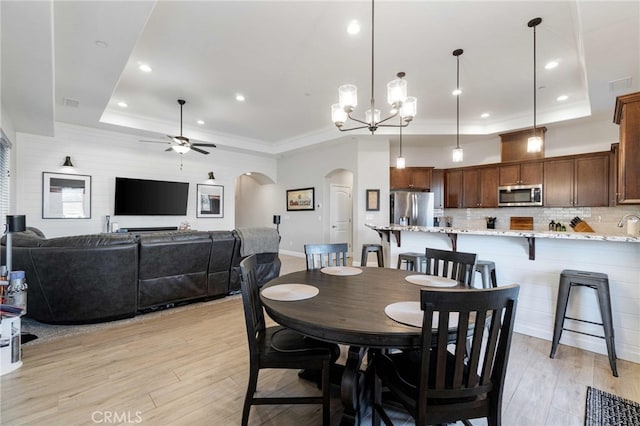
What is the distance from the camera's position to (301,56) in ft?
11.7

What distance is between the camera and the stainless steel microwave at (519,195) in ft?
17.8

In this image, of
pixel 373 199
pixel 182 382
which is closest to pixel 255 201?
pixel 373 199

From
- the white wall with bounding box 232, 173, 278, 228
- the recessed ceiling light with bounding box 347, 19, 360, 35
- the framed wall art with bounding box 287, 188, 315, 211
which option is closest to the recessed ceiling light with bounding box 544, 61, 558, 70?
the recessed ceiling light with bounding box 347, 19, 360, 35

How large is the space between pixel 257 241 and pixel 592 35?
13.8 ft

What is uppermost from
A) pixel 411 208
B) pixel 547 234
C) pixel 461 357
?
pixel 411 208

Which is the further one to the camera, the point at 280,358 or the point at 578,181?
the point at 578,181

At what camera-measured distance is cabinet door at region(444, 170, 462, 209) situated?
6.45 metres

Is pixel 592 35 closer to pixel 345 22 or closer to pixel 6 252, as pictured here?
pixel 345 22

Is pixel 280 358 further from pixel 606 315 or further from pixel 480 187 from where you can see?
pixel 480 187

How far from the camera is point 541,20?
283 cm

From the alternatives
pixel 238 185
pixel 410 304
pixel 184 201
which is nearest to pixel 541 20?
pixel 410 304

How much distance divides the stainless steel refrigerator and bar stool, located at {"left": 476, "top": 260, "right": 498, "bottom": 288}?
3.02 m

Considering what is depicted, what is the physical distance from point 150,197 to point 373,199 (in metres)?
5.05

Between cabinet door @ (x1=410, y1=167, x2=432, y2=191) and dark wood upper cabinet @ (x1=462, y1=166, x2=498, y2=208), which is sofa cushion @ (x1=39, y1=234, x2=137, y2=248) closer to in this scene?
cabinet door @ (x1=410, y1=167, x2=432, y2=191)
